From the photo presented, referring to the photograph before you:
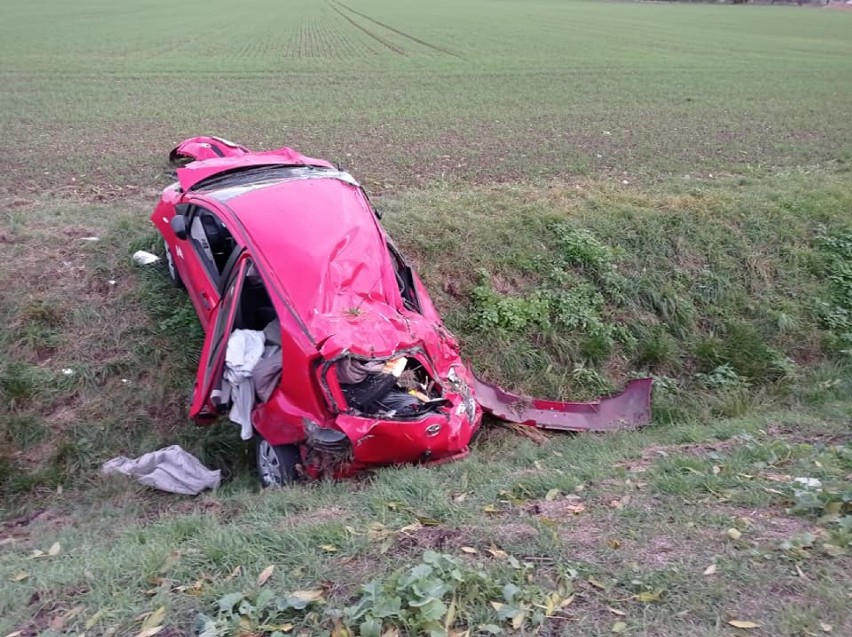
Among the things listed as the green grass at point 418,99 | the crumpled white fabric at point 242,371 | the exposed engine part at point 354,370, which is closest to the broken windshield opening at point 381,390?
the exposed engine part at point 354,370

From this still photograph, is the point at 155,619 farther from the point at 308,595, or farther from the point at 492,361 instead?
the point at 492,361

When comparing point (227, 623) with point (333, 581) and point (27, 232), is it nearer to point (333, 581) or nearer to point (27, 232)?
point (333, 581)

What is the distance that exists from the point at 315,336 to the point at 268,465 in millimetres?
1121

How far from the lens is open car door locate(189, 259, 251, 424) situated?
5164 mm

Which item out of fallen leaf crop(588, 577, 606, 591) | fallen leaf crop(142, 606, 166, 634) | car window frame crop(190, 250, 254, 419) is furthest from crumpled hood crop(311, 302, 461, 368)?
fallen leaf crop(588, 577, 606, 591)

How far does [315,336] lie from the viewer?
4812 millimetres

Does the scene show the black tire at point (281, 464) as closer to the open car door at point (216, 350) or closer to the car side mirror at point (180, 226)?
the open car door at point (216, 350)

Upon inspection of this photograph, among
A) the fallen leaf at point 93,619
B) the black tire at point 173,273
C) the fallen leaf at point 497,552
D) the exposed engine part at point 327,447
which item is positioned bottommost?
the exposed engine part at point 327,447

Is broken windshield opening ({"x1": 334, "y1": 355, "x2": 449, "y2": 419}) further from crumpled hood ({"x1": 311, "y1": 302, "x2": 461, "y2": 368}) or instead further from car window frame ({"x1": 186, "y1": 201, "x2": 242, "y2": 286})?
car window frame ({"x1": 186, "y1": 201, "x2": 242, "y2": 286})

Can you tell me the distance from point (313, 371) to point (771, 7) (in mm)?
67152

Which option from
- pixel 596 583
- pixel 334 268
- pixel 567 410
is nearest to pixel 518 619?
pixel 596 583

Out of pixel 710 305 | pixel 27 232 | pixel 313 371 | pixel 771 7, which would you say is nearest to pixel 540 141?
pixel 710 305

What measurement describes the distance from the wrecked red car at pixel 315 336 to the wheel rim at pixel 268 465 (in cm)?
2

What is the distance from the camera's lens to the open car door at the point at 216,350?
→ 516 cm
